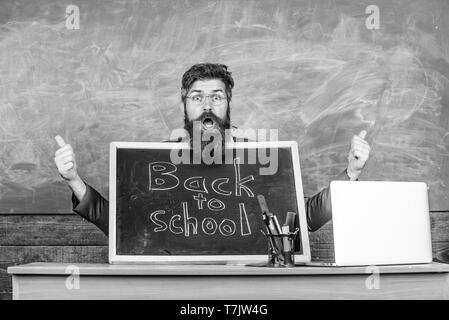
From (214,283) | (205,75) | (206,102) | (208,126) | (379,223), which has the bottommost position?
(214,283)

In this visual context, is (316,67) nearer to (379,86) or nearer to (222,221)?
(379,86)

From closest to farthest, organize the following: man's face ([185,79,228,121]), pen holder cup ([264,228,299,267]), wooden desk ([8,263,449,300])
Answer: wooden desk ([8,263,449,300]), pen holder cup ([264,228,299,267]), man's face ([185,79,228,121])

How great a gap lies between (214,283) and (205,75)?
1.37m

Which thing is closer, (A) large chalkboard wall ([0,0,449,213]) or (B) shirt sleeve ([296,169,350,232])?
(B) shirt sleeve ([296,169,350,232])

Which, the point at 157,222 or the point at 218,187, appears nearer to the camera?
the point at 157,222

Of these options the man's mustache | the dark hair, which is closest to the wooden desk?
the man's mustache

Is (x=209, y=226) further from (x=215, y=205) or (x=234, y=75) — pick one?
(x=234, y=75)

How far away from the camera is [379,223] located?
1.96m

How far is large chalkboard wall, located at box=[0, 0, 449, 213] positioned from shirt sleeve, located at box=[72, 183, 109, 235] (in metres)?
0.62

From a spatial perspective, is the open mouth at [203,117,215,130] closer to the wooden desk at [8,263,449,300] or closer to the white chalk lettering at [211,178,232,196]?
the white chalk lettering at [211,178,232,196]

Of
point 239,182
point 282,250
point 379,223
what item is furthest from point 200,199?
point 379,223

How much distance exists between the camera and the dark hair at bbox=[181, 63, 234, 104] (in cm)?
311
